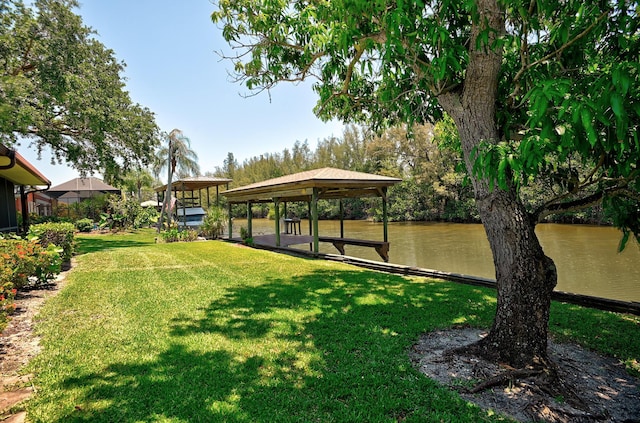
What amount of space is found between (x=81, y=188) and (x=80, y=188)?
0.08 meters

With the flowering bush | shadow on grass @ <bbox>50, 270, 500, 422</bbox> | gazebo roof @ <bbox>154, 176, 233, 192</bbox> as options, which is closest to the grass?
shadow on grass @ <bbox>50, 270, 500, 422</bbox>

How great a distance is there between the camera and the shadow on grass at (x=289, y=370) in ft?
8.29

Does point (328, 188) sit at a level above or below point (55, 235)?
above

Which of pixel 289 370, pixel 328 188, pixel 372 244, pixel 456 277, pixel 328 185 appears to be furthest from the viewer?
pixel 372 244

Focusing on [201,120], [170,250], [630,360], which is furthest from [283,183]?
[201,120]

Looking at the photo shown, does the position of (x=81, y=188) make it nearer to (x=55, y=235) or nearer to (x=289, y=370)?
(x=55, y=235)

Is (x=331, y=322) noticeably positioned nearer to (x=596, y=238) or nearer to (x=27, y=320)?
(x=27, y=320)

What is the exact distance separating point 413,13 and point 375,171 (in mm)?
37317

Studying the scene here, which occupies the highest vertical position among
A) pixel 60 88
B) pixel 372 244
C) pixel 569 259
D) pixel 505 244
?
pixel 60 88

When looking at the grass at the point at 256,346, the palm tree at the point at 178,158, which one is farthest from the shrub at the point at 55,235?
the palm tree at the point at 178,158

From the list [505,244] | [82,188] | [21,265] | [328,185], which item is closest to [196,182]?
[328,185]

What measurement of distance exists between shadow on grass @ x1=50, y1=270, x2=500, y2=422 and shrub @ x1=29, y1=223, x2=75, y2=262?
4.37 meters

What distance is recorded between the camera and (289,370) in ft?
10.4

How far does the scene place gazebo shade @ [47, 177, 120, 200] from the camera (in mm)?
A: 23609
